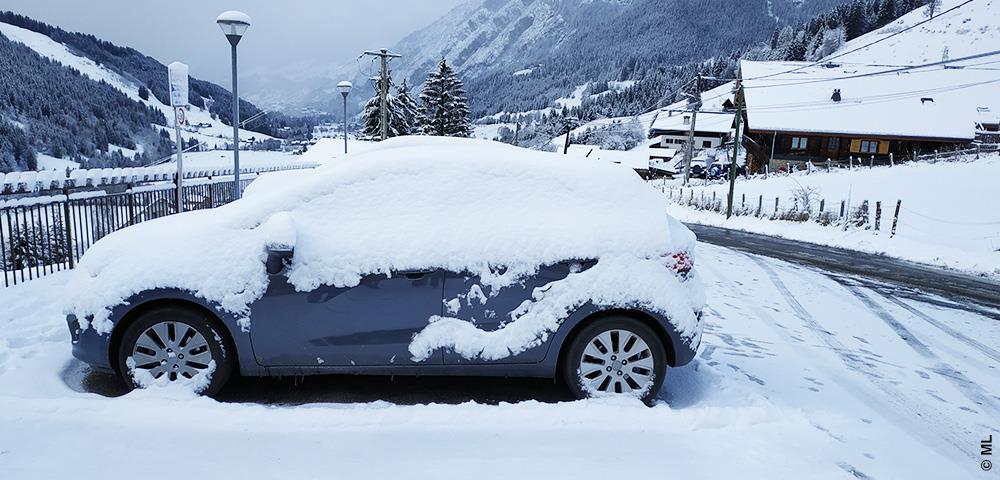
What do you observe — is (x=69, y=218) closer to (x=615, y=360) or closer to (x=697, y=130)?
(x=615, y=360)

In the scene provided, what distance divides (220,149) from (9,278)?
114880mm

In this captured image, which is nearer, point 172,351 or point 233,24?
point 172,351

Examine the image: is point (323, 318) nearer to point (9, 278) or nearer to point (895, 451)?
point (895, 451)

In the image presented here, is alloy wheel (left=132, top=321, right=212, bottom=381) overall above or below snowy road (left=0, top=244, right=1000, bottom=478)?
above

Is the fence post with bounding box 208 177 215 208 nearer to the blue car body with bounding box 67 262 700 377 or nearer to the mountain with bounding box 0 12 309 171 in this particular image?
the blue car body with bounding box 67 262 700 377

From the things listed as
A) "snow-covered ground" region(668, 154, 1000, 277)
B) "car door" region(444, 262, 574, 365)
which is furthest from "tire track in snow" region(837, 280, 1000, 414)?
"snow-covered ground" region(668, 154, 1000, 277)

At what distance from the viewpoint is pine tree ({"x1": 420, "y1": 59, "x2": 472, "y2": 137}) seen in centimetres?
Answer: 4884

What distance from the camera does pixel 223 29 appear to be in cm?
1106

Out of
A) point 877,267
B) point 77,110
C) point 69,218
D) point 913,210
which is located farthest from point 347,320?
point 77,110

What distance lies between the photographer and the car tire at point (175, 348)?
3.89 m

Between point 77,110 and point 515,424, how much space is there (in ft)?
372

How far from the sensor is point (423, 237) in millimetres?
4000

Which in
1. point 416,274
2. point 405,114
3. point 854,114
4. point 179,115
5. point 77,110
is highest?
point 77,110

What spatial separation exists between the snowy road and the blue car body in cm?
28
